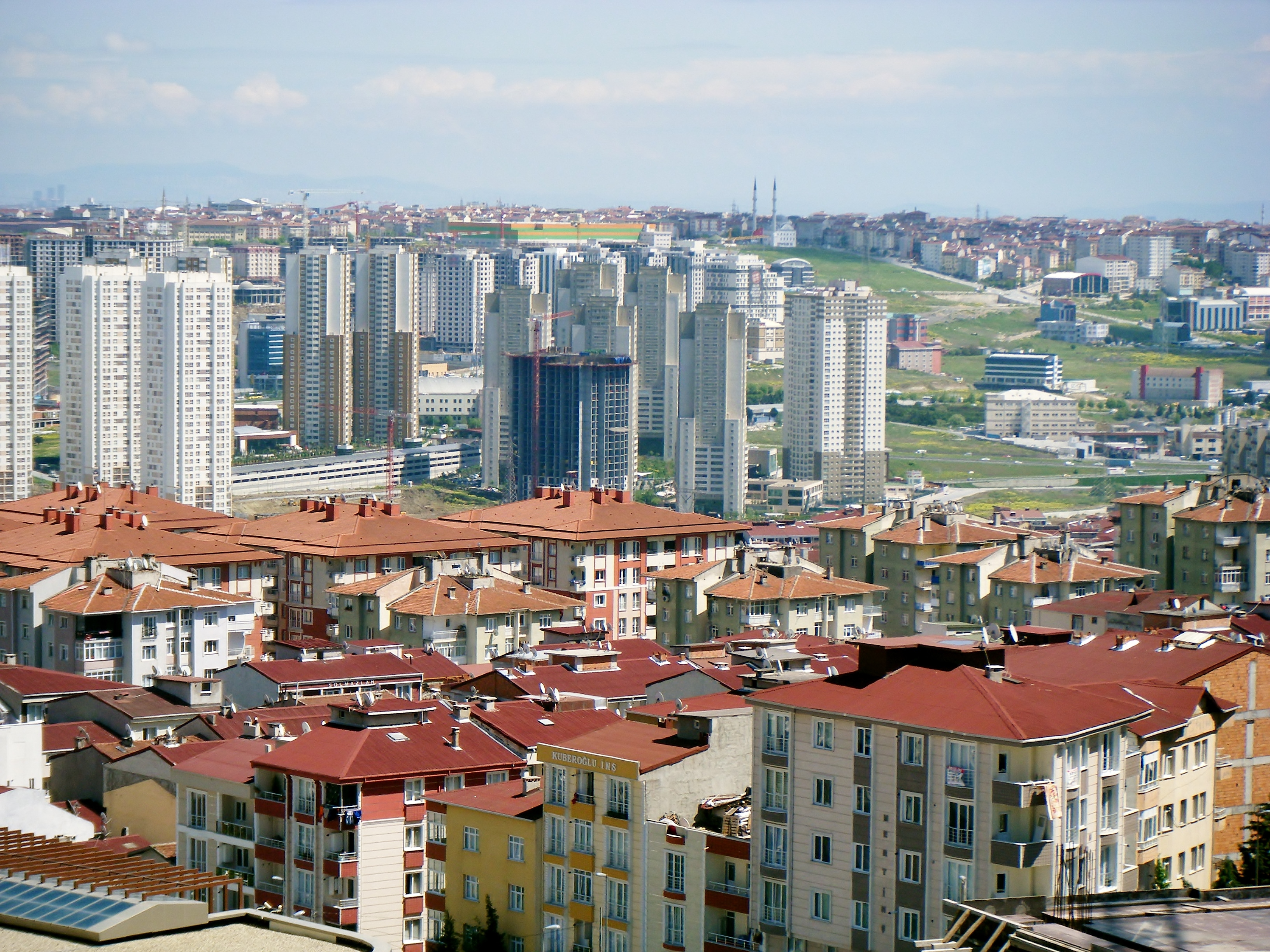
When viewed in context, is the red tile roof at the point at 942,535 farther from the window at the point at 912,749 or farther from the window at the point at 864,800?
the window at the point at 912,749

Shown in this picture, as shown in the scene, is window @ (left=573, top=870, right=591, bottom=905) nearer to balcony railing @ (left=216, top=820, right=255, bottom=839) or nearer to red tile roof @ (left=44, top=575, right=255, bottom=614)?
balcony railing @ (left=216, top=820, right=255, bottom=839)

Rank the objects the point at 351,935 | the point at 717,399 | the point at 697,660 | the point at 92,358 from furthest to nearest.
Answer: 1. the point at 717,399
2. the point at 92,358
3. the point at 697,660
4. the point at 351,935

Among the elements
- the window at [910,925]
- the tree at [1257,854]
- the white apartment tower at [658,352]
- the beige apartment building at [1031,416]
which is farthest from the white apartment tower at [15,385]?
the window at [910,925]

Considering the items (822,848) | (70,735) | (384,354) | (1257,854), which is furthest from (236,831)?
(384,354)

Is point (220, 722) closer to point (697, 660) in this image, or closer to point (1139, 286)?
point (697, 660)

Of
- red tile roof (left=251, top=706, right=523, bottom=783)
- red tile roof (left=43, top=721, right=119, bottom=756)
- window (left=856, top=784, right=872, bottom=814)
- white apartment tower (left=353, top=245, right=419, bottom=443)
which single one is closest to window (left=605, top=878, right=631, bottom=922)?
window (left=856, top=784, right=872, bottom=814)

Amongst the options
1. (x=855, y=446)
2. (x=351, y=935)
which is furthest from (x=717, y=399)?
(x=351, y=935)
